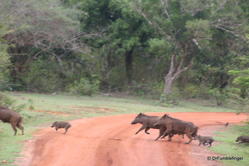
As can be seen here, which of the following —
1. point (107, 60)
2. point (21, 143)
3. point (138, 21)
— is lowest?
point (21, 143)

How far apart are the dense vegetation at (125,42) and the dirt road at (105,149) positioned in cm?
1500

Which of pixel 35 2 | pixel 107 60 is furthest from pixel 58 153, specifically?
pixel 107 60

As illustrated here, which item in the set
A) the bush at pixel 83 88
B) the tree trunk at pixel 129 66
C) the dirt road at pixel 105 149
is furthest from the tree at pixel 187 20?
the dirt road at pixel 105 149

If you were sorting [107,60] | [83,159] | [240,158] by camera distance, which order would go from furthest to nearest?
[107,60] → [240,158] → [83,159]

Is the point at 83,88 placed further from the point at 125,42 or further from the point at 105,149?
the point at 105,149

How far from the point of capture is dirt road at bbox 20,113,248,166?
12297 mm

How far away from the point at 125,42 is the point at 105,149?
26283 mm

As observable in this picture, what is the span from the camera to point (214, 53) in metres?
39.5

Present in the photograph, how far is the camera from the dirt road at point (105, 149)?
12297 mm

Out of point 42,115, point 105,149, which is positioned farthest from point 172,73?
point 105,149

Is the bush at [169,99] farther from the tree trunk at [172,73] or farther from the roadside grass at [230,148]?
the roadside grass at [230,148]

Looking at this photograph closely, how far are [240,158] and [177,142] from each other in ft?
9.60

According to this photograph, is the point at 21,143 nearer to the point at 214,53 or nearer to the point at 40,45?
the point at 40,45

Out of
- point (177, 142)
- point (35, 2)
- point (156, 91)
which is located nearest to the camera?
point (177, 142)
